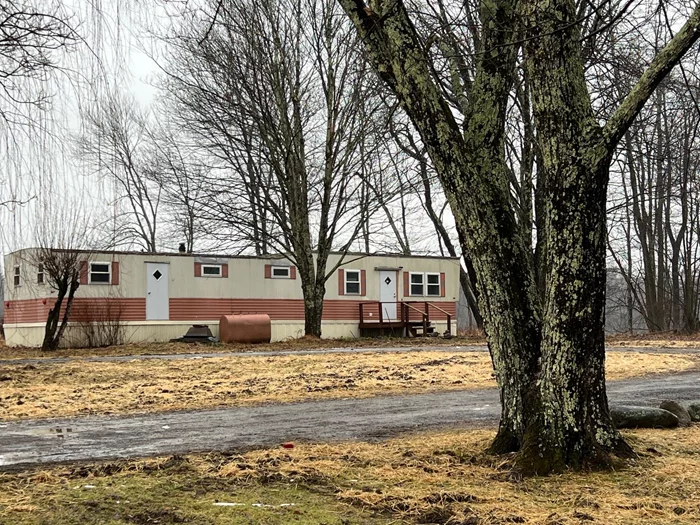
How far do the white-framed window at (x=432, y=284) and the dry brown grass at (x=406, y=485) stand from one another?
67.0 ft

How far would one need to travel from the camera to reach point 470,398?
9562 mm

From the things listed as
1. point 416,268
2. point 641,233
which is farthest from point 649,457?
point 641,233

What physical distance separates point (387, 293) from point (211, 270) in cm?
627

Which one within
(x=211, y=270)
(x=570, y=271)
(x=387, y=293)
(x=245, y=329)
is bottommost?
(x=245, y=329)

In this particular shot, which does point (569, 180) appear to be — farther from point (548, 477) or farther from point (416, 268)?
point (416, 268)

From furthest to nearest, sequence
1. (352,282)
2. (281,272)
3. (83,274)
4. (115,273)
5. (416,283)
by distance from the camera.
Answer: (416,283) < (352,282) < (281,272) < (115,273) < (83,274)

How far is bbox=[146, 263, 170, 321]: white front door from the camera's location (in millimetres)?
21594

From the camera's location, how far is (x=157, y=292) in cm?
2172

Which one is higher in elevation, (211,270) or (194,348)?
(211,270)

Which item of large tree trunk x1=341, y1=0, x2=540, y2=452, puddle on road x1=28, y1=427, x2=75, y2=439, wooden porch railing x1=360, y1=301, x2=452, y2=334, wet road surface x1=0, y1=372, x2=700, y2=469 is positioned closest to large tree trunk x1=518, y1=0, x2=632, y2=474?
large tree trunk x1=341, y1=0, x2=540, y2=452

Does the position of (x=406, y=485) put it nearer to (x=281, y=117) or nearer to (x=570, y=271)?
(x=570, y=271)

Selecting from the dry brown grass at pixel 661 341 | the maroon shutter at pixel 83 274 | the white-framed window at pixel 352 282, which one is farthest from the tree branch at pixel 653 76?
the white-framed window at pixel 352 282

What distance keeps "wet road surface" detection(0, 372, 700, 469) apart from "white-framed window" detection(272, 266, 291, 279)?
14.2 meters

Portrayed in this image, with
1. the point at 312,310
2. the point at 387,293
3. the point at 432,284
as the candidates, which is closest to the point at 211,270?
the point at 312,310
